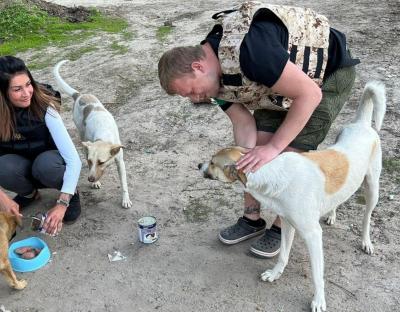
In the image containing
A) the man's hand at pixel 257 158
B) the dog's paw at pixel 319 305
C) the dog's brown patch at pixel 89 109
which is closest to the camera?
the man's hand at pixel 257 158

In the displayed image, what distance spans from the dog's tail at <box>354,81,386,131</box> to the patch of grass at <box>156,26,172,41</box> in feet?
22.0

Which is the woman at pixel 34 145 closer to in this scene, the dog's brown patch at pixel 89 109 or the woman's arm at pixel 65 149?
the woman's arm at pixel 65 149

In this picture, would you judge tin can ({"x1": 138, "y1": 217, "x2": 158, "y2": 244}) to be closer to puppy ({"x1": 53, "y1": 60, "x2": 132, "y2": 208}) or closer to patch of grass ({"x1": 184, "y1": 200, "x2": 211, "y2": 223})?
patch of grass ({"x1": 184, "y1": 200, "x2": 211, "y2": 223})

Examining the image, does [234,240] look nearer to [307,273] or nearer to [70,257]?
[307,273]

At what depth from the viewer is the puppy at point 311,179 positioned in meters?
2.95

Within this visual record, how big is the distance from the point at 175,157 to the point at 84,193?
1.12 metres

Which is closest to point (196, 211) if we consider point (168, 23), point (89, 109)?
point (89, 109)

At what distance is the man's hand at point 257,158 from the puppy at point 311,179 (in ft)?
0.11

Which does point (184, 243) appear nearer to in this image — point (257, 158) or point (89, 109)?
point (257, 158)

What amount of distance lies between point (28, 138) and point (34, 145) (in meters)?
0.09

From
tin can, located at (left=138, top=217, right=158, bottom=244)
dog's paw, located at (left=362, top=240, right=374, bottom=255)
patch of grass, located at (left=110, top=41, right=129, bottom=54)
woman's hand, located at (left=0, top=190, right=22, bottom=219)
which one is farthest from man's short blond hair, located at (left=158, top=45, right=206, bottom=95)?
patch of grass, located at (left=110, top=41, right=129, bottom=54)

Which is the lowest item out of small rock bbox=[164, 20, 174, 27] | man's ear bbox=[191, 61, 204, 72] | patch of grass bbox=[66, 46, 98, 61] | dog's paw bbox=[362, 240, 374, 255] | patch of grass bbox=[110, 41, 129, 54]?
dog's paw bbox=[362, 240, 374, 255]

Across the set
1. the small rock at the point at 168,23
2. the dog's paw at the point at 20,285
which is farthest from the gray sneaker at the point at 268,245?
the small rock at the point at 168,23

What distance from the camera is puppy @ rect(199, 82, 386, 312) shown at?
295 cm
